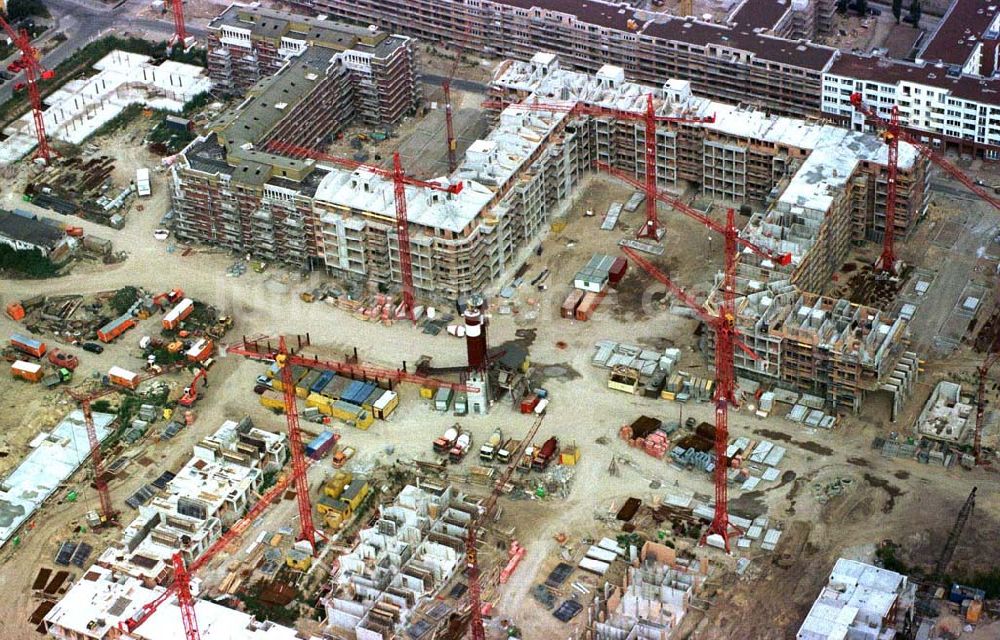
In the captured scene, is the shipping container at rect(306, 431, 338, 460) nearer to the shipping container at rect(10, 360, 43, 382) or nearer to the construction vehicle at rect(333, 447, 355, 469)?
the construction vehicle at rect(333, 447, 355, 469)

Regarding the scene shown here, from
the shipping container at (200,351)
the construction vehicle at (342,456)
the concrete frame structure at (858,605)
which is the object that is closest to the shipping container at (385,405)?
the construction vehicle at (342,456)

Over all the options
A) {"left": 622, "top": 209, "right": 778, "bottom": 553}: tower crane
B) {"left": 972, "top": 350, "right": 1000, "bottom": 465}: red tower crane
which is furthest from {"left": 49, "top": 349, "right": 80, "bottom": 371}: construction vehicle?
{"left": 972, "top": 350, "right": 1000, "bottom": 465}: red tower crane

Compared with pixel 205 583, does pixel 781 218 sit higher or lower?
higher

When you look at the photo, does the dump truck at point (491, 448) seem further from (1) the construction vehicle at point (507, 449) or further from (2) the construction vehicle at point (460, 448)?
(2) the construction vehicle at point (460, 448)

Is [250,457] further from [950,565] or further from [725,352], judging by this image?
[950,565]

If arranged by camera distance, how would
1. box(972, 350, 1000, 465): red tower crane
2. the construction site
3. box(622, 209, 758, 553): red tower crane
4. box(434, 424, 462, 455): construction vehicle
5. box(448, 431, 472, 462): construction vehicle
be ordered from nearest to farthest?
1. the construction site
2. box(622, 209, 758, 553): red tower crane
3. box(972, 350, 1000, 465): red tower crane
4. box(448, 431, 472, 462): construction vehicle
5. box(434, 424, 462, 455): construction vehicle

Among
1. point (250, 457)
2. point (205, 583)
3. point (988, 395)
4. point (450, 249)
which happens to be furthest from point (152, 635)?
point (988, 395)

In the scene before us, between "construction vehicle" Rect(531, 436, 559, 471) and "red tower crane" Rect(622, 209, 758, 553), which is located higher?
"red tower crane" Rect(622, 209, 758, 553)
